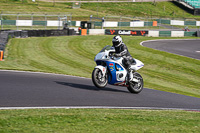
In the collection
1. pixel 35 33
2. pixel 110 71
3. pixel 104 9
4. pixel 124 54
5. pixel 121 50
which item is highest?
pixel 104 9

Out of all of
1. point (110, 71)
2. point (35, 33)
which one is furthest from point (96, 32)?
point (110, 71)

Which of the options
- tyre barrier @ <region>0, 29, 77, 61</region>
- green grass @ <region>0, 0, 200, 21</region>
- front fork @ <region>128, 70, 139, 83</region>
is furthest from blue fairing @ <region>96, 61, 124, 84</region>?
green grass @ <region>0, 0, 200, 21</region>

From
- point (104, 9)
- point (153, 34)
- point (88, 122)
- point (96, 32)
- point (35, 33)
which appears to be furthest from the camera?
point (104, 9)

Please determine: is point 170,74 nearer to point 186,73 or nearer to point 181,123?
point 186,73

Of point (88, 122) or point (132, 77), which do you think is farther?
point (132, 77)

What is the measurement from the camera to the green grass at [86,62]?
58.5 ft

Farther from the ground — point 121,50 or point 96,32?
point 96,32

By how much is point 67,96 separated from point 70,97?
0.45ft

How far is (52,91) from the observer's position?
35.7ft

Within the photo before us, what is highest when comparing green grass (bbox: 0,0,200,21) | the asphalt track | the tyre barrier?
green grass (bbox: 0,0,200,21)

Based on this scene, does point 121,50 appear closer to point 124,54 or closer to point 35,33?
point 124,54

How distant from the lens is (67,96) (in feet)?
33.8

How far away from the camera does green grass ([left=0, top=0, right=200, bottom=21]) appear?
203ft

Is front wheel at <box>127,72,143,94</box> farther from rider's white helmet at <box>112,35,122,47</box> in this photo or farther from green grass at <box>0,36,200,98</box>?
green grass at <box>0,36,200,98</box>
